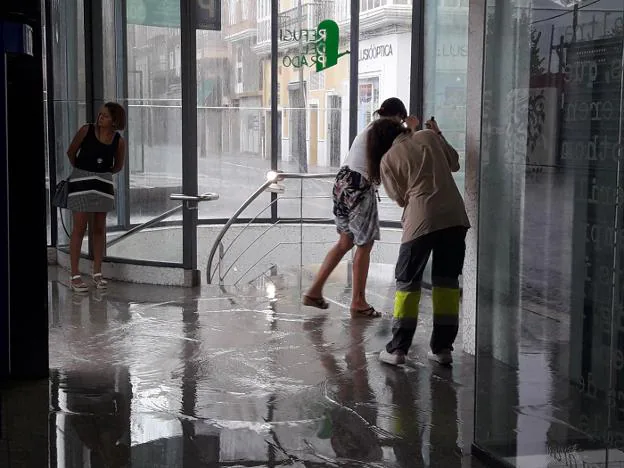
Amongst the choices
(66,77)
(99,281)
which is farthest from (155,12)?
(99,281)

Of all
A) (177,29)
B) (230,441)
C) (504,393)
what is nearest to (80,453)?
(230,441)

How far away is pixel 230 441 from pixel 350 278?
480 cm

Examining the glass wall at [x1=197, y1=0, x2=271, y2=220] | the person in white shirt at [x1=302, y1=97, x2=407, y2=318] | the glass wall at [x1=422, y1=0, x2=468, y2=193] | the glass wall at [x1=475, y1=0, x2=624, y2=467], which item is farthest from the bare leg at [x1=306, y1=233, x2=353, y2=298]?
the glass wall at [x1=197, y1=0, x2=271, y2=220]

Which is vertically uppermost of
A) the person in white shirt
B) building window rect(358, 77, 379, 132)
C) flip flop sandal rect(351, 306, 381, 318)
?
building window rect(358, 77, 379, 132)

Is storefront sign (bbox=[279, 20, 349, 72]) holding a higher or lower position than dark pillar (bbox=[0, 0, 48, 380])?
higher

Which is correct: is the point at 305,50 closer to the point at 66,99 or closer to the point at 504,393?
the point at 66,99

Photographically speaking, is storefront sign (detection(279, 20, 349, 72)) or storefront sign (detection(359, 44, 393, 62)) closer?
storefront sign (detection(359, 44, 393, 62))

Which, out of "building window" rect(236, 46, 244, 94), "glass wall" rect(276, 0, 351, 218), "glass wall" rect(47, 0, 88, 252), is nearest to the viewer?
"glass wall" rect(47, 0, 88, 252)

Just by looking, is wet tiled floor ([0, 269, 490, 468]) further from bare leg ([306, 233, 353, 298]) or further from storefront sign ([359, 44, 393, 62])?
storefront sign ([359, 44, 393, 62])

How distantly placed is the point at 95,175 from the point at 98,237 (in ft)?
1.82

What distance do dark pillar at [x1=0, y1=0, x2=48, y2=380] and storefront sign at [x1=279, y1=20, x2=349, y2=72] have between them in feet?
25.1

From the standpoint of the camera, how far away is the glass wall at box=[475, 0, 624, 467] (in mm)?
3406

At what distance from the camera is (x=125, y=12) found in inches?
342

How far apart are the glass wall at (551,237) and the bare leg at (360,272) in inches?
113
